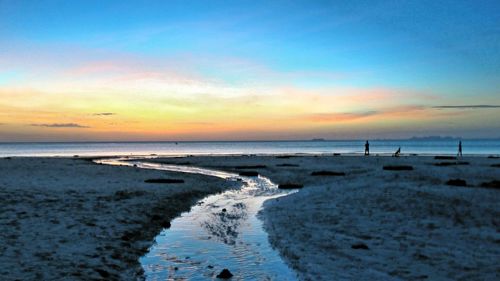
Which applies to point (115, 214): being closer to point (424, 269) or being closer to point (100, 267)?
point (100, 267)

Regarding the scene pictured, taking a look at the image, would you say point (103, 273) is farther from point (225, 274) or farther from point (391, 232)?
point (391, 232)

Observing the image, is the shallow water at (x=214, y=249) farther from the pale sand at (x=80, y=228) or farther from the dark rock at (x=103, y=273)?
the dark rock at (x=103, y=273)

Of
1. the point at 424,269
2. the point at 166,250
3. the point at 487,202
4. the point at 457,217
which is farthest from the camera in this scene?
the point at 487,202

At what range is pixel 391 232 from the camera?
16.4 meters

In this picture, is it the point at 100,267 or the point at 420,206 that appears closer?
the point at 100,267

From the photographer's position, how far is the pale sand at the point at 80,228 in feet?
38.2

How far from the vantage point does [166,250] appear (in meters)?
14.8

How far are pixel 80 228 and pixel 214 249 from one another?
5623 mm

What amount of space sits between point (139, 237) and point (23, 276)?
6146 millimetres

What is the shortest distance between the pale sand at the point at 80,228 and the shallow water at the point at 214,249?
0.67m

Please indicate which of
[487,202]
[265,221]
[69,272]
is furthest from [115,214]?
[487,202]

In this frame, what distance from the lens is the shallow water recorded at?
12.1m

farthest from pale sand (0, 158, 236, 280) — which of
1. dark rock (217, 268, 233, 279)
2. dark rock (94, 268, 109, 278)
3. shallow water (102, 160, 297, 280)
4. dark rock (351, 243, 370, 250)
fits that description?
dark rock (351, 243, 370, 250)

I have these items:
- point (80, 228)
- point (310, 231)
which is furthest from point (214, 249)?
point (80, 228)
